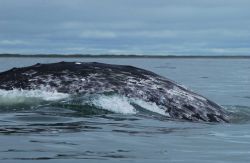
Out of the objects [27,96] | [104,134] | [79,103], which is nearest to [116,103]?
[79,103]

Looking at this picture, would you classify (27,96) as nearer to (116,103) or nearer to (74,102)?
(74,102)

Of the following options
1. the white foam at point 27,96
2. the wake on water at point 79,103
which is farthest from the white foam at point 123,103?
the white foam at point 27,96

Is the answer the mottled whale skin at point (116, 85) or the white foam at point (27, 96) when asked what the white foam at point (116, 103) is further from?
the white foam at point (27, 96)

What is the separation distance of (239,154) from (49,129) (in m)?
2.60

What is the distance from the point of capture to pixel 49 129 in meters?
8.93

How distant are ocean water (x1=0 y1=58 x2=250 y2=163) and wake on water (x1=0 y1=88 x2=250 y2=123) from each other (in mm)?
16

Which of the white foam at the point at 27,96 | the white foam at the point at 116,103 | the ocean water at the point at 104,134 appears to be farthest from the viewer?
the white foam at the point at 27,96

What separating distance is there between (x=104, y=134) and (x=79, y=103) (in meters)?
1.98

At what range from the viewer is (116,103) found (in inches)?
423

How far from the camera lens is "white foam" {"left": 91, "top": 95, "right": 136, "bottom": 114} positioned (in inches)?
422

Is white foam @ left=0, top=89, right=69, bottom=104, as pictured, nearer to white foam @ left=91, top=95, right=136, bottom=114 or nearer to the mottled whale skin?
the mottled whale skin

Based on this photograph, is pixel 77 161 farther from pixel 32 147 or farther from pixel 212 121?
pixel 212 121

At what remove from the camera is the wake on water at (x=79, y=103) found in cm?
1073

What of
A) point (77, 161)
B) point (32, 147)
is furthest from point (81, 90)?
point (77, 161)
